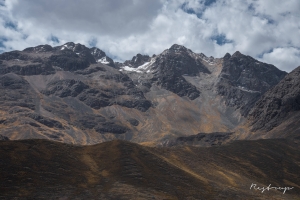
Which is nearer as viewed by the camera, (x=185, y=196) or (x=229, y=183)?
(x=185, y=196)

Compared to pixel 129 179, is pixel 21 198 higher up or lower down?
lower down

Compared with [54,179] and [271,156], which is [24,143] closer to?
[54,179]

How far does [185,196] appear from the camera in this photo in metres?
59.8

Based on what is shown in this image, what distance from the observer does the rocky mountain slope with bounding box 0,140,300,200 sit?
55.6 meters

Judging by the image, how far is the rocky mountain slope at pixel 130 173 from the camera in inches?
2189

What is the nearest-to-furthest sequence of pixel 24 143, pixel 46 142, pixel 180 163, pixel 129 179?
pixel 129 179
pixel 24 143
pixel 46 142
pixel 180 163

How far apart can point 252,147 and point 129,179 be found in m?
69.1

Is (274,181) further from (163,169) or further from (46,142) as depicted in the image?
(46,142)

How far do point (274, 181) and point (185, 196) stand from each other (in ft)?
135

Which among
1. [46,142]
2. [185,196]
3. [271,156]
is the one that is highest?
[271,156]

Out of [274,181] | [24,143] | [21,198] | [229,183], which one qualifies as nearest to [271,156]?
→ [274,181]

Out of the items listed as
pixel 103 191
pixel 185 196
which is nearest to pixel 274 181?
pixel 185 196

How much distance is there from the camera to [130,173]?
225 ft

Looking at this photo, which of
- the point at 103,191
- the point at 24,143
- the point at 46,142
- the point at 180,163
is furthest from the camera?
the point at 180,163
